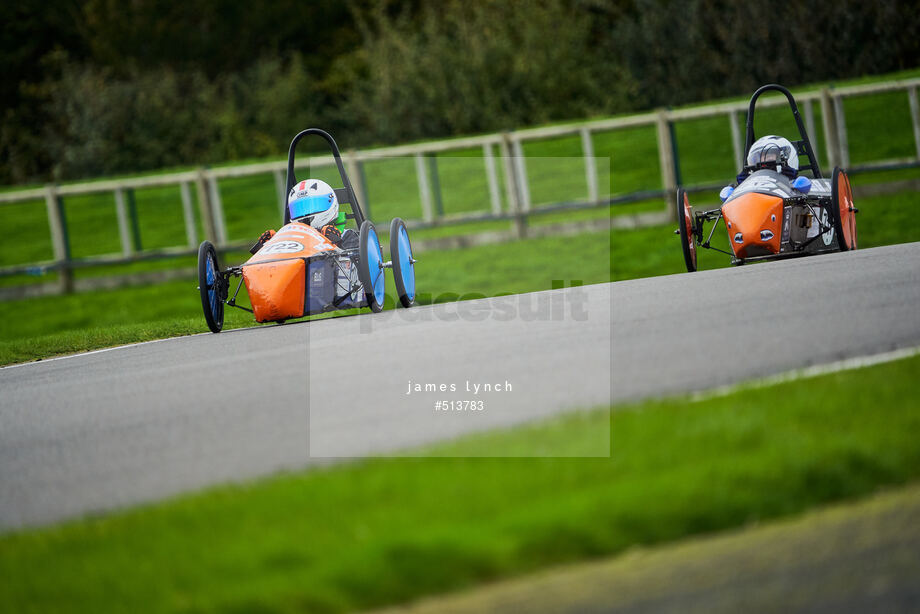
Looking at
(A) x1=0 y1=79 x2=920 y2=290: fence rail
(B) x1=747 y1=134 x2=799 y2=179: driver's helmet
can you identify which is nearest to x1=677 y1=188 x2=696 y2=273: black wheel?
(B) x1=747 y1=134 x2=799 y2=179: driver's helmet

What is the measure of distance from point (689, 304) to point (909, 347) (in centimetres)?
280

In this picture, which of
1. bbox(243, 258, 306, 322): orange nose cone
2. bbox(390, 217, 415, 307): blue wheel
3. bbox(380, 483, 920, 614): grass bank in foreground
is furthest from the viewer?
bbox(390, 217, 415, 307): blue wheel

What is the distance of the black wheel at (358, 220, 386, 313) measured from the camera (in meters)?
12.1

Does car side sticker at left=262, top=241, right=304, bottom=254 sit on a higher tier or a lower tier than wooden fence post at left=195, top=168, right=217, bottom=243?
lower

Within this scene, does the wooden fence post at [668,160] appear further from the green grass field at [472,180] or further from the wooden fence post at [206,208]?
the wooden fence post at [206,208]

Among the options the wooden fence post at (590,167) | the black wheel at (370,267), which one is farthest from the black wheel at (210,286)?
the wooden fence post at (590,167)

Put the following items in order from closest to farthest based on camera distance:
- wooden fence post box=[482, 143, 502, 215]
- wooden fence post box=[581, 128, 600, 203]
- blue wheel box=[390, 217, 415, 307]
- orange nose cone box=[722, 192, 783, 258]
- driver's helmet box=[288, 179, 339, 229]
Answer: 1. blue wheel box=[390, 217, 415, 307]
2. driver's helmet box=[288, 179, 339, 229]
3. orange nose cone box=[722, 192, 783, 258]
4. wooden fence post box=[581, 128, 600, 203]
5. wooden fence post box=[482, 143, 502, 215]

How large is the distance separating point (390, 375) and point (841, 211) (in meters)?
7.12

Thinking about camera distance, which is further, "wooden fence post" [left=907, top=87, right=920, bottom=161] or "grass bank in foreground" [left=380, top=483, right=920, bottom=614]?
"wooden fence post" [left=907, top=87, right=920, bottom=161]

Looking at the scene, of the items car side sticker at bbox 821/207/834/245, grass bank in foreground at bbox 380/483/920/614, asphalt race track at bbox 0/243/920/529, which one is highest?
car side sticker at bbox 821/207/834/245

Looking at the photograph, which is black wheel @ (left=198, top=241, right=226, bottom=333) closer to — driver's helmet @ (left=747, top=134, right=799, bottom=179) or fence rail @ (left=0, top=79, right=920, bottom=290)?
driver's helmet @ (left=747, top=134, right=799, bottom=179)

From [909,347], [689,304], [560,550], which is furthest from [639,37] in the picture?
[560,550]

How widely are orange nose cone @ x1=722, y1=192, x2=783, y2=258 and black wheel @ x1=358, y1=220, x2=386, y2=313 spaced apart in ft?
11.8

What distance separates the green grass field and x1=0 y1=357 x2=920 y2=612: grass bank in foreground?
17.4 m
